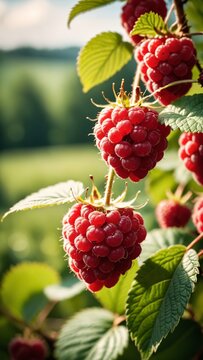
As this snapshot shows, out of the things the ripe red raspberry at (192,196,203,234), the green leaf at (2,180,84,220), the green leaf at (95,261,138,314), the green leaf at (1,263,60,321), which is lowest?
the green leaf at (1,263,60,321)

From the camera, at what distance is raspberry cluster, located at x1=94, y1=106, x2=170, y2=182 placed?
76 centimetres

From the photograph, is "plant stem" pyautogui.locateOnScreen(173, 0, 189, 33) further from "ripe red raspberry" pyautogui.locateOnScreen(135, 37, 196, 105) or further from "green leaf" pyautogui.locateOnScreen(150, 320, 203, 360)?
"green leaf" pyautogui.locateOnScreen(150, 320, 203, 360)

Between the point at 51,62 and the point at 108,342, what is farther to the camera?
the point at 51,62

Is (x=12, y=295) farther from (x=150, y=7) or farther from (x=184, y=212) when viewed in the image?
(x=150, y=7)

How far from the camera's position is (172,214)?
123cm

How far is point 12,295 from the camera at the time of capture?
5.25 feet

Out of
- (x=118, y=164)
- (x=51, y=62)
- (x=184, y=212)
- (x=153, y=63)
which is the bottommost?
(x=51, y=62)

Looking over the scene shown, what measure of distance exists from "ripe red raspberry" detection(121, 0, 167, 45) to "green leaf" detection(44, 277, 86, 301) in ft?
2.17

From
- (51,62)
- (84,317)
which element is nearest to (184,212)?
(84,317)

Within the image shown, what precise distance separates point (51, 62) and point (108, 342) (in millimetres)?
25034

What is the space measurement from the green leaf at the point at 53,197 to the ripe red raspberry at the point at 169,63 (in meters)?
0.20

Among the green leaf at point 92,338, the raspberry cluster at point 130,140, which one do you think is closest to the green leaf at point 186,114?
the raspberry cluster at point 130,140

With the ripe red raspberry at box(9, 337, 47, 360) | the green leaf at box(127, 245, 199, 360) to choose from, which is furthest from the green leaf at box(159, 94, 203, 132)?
the ripe red raspberry at box(9, 337, 47, 360)

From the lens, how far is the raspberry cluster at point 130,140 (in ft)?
2.48
